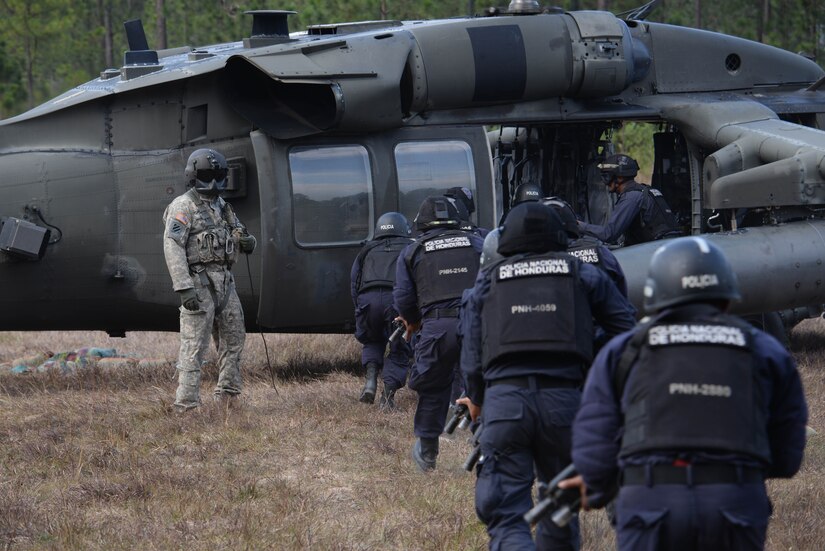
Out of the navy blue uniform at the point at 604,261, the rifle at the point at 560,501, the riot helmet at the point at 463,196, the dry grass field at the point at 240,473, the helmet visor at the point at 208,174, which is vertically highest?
the helmet visor at the point at 208,174

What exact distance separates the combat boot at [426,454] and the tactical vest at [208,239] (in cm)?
229

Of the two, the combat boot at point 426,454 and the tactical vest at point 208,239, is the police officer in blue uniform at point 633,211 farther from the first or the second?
the combat boot at point 426,454

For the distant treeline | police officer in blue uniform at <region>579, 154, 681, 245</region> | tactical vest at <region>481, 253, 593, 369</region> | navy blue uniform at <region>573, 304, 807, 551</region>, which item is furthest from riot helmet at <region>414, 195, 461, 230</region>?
the distant treeline

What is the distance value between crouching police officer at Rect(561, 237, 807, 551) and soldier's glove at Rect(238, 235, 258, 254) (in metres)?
5.30

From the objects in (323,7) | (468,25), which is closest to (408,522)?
(468,25)

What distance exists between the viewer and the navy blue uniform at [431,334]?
7387 mm

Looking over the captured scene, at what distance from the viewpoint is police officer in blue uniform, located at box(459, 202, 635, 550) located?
16.4 ft

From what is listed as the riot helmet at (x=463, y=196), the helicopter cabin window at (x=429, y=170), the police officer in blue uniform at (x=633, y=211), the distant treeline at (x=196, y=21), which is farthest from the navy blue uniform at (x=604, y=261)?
the distant treeline at (x=196, y=21)

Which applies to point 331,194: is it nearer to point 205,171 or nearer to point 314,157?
point 314,157

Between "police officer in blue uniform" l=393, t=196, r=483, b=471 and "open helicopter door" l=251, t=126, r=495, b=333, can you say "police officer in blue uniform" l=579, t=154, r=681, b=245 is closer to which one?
"open helicopter door" l=251, t=126, r=495, b=333

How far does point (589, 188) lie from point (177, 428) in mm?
4867

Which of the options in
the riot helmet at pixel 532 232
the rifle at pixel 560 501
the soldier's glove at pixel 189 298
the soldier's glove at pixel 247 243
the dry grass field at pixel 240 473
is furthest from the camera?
the soldier's glove at pixel 247 243

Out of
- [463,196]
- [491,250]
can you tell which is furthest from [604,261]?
[463,196]

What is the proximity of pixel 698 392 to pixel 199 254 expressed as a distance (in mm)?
5535
